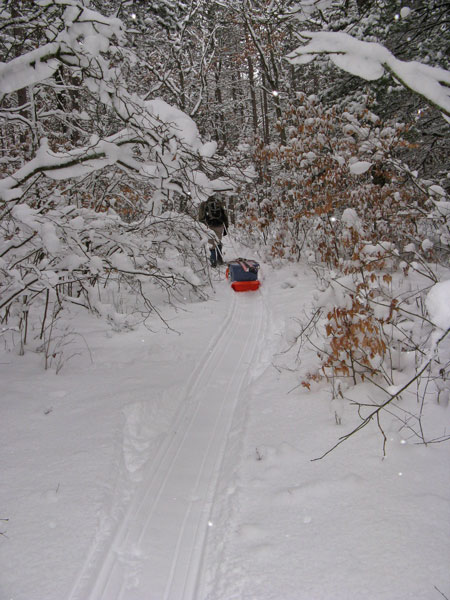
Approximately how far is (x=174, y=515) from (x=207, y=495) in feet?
0.94

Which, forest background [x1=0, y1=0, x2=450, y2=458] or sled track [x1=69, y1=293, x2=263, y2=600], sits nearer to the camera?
sled track [x1=69, y1=293, x2=263, y2=600]

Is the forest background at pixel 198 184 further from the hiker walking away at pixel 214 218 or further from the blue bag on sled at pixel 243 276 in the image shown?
the hiker walking away at pixel 214 218

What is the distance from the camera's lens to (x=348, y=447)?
2990 millimetres

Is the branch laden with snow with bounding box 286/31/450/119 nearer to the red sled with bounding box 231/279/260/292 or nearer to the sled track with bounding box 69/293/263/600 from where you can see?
the sled track with bounding box 69/293/263/600

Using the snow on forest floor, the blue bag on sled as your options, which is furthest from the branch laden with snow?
the blue bag on sled

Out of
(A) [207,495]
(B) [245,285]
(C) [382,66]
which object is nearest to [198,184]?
(C) [382,66]

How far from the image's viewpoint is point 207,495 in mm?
2885

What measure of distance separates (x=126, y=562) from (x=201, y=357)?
312 cm

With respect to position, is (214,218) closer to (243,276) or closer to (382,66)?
(243,276)

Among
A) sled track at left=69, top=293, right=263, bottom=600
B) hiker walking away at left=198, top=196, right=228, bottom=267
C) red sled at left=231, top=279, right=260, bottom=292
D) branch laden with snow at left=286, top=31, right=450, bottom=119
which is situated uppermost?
hiker walking away at left=198, top=196, right=228, bottom=267

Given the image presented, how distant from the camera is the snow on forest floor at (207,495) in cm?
210

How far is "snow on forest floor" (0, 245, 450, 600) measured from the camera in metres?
2.10

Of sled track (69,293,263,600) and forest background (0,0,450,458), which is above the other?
A: forest background (0,0,450,458)

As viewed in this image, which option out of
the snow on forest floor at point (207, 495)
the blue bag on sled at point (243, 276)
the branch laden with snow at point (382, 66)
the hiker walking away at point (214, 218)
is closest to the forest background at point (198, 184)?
the branch laden with snow at point (382, 66)
